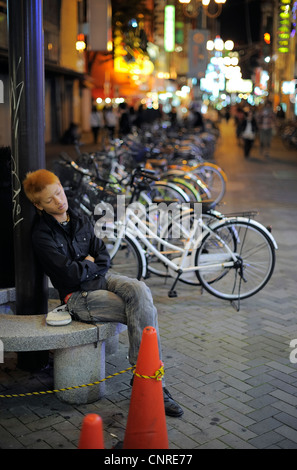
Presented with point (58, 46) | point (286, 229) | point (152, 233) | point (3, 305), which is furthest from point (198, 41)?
point (3, 305)

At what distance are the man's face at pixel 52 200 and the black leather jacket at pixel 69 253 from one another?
58 mm

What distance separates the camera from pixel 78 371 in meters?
4.27

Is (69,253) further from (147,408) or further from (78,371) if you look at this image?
(147,408)

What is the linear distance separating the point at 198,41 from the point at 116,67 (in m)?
24.3

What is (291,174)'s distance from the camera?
1875 centimetres

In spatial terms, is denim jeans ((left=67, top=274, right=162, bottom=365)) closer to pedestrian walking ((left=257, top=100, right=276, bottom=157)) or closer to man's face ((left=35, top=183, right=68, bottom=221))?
man's face ((left=35, top=183, right=68, bottom=221))

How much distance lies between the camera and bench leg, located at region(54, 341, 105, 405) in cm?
425

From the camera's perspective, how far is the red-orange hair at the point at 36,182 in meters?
4.22

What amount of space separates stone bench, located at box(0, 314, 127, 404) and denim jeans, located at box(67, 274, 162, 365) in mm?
72

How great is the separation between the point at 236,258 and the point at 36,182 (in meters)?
2.71

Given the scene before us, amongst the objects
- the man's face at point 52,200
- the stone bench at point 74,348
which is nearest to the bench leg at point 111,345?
the stone bench at point 74,348

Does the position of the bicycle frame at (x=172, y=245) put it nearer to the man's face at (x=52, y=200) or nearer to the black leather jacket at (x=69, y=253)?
the black leather jacket at (x=69, y=253)
